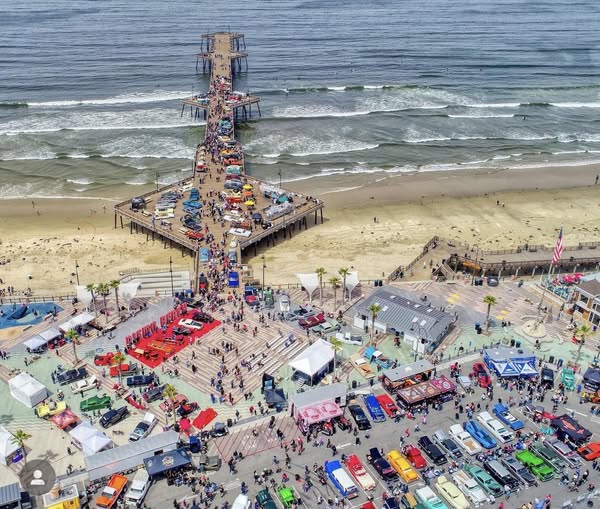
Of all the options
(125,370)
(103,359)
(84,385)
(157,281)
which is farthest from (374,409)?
(157,281)

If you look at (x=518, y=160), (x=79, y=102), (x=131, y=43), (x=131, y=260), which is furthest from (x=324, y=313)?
(x=131, y=43)

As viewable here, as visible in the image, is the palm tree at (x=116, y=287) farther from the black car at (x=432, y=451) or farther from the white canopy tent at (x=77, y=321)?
the black car at (x=432, y=451)

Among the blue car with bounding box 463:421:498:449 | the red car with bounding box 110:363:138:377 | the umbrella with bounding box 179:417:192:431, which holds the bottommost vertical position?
the umbrella with bounding box 179:417:192:431

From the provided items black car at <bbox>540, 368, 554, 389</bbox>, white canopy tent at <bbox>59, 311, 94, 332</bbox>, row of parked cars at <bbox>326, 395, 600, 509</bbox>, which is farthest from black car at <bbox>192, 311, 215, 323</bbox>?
black car at <bbox>540, 368, 554, 389</bbox>

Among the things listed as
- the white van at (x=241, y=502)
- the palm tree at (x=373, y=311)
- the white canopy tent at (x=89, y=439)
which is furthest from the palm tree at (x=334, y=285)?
the white canopy tent at (x=89, y=439)

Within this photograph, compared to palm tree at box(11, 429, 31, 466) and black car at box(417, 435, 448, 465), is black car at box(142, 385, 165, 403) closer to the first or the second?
palm tree at box(11, 429, 31, 466)

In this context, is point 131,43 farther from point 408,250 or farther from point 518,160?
point 408,250
